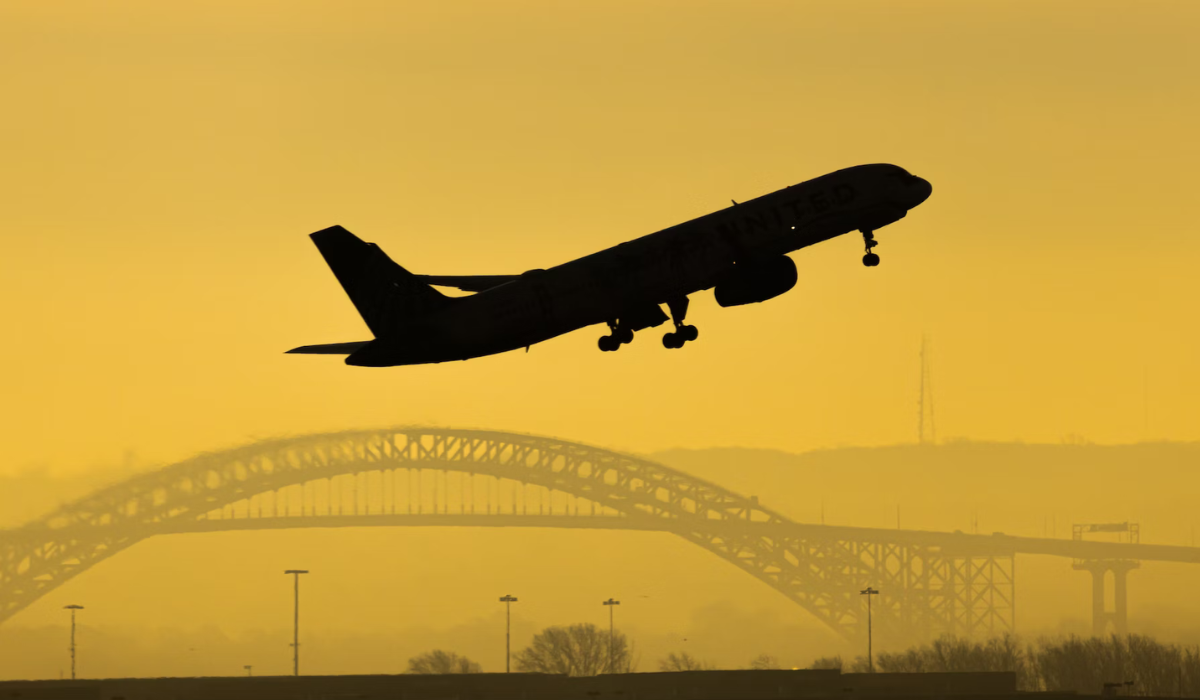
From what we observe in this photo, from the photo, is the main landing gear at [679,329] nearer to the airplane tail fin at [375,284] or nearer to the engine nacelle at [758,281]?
the engine nacelle at [758,281]

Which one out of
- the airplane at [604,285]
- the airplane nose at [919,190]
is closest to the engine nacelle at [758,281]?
the airplane at [604,285]

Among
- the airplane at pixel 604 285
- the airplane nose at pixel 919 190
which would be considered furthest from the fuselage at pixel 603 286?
the airplane nose at pixel 919 190

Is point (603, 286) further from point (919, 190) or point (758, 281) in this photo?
point (919, 190)

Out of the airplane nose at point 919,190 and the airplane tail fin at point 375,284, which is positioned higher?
the airplane nose at point 919,190

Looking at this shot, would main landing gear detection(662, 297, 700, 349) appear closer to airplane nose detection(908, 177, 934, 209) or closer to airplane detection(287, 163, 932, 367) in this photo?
airplane detection(287, 163, 932, 367)

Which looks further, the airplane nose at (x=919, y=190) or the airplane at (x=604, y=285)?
the airplane nose at (x=919, y=190)

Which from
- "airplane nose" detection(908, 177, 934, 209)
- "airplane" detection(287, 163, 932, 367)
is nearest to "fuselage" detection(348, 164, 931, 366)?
"airplane" detection(287, 163, 932, 367)
